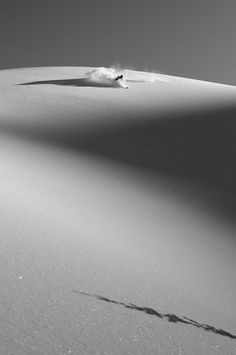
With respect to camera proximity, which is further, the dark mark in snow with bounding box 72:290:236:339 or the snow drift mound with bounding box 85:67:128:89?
the snow drift mound with bounding box 85:67:128:89

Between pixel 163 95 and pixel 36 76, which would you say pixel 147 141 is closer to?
pixel 163 95

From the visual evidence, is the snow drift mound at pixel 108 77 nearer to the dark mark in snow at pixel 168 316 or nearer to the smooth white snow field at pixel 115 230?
the smooth white snow field at pixel 115 230

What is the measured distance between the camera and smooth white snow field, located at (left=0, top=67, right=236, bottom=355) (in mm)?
1361

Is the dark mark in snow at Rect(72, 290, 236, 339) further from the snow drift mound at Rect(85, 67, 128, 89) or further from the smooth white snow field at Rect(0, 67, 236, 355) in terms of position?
the snow drift mound at Rect(85, 67, 128, 89)

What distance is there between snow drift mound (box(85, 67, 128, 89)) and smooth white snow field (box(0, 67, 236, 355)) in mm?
1975

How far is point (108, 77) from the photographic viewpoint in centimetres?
926

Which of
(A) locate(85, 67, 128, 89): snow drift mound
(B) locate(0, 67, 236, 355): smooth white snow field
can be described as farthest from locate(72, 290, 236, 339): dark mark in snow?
(A) locate(85, 67, 128, 89): snow drift mound

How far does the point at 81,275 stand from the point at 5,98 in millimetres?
5781

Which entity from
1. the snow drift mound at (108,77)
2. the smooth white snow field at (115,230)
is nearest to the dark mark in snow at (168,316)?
the smooth white snow field at (115,230)

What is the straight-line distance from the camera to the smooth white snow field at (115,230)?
1.36m

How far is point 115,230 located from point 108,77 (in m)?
7.05

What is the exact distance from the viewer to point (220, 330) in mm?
1573

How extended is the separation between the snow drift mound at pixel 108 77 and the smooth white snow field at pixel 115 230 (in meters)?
1.97

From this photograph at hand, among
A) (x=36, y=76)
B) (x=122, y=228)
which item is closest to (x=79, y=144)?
(x=122, y=228)
